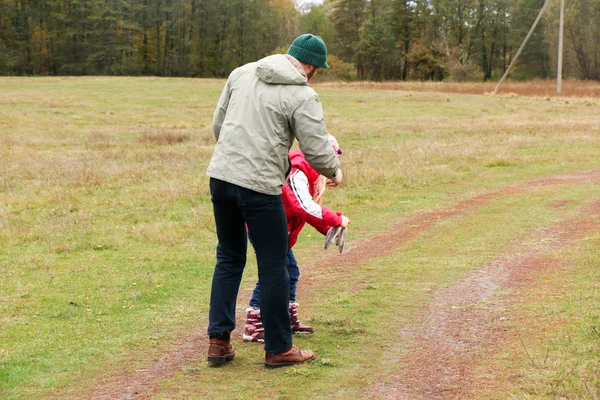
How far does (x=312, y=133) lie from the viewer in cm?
438

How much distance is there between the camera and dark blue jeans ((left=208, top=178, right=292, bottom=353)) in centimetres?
446

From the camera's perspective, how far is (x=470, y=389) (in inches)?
163

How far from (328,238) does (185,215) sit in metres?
6.44

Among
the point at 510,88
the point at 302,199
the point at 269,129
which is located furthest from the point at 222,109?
the point at 510,88

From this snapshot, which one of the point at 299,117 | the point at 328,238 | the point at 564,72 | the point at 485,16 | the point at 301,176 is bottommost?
the point at 328,238

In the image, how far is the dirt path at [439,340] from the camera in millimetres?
4293

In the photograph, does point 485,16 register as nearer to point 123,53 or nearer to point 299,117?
point 123,53

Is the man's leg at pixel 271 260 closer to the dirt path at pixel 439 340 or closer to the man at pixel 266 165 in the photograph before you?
the man at pixel 266 165

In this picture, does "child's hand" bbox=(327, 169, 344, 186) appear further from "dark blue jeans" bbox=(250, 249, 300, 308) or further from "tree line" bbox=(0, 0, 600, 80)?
"tree line" bbox=(0, 0, 600, 80)

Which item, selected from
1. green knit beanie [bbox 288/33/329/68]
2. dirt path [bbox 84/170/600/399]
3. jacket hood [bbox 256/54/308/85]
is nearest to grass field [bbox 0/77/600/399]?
dirt path [bbox 84/170/600/399]

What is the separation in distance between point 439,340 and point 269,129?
6.37 feet

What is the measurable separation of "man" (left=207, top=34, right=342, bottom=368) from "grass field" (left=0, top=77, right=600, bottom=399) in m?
0.39

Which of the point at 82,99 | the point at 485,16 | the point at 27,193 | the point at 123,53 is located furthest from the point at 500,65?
the point at 27,193

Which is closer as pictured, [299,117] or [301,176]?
[299,117]
